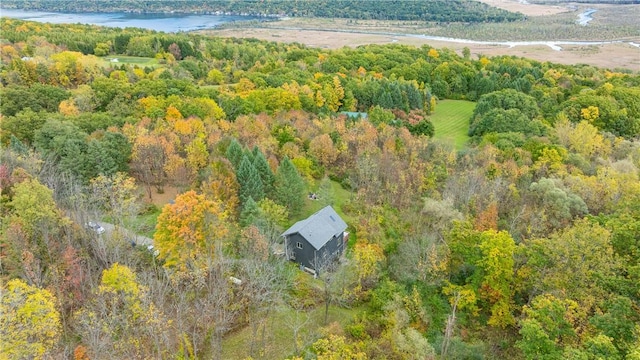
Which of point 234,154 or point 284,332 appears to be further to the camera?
point 234,154

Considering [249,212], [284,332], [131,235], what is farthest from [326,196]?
[131,235]

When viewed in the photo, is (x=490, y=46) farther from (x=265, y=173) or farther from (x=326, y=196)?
(x=265, y=173)

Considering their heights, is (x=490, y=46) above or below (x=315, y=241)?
above

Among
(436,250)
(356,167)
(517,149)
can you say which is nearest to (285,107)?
(356,167)

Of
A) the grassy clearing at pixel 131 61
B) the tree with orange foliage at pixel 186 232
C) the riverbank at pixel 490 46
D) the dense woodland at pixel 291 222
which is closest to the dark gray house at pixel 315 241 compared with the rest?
the dense woodland at pixel 291 222

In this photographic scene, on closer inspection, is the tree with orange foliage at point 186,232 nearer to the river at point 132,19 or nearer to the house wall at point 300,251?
the house wall at point 300,251

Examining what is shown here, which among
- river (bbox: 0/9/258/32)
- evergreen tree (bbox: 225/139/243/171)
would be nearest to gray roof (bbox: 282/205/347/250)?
evergreen tree (bbox: 225/139/243/171)
